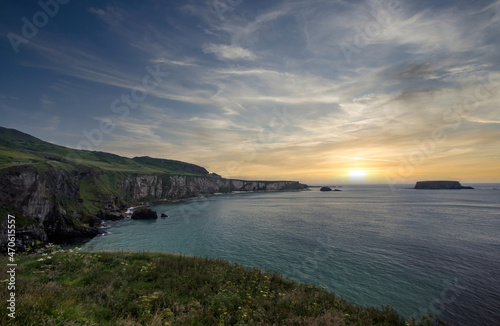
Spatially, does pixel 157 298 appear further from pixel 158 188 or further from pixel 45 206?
A: pixel 158 188

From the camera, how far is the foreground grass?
8.00 metres

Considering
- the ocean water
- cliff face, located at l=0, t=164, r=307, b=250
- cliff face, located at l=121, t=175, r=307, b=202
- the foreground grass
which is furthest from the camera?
cliff face, located at l=121, t=175, r=307, b=202

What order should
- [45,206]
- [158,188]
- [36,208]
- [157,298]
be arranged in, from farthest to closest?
[158,188], [45,206], [36,208], [157,298]

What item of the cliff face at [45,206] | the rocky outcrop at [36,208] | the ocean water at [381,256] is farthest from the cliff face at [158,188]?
the ocean water at [381,256]

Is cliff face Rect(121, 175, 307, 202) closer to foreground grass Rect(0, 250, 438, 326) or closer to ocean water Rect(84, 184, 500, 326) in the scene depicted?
ocean water Rect(84, 184, 500, 326)

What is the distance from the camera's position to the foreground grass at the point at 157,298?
800cm

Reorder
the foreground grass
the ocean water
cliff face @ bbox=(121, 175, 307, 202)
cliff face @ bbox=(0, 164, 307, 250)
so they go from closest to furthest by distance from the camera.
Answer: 1. the foreground grass
2. the ocean water
3. cliff face @ bbox=(0, 164, 307, 250)
4. cliff face @ bbox=(121, 175, 307, 202)

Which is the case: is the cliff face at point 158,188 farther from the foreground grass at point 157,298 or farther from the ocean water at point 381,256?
the foreground grass at point 157,298

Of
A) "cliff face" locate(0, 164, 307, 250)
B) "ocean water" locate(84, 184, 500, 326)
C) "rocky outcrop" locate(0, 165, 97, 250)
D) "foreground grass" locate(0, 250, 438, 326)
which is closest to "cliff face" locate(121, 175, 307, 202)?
"cliff face" locate(0, 164, 307, 250)

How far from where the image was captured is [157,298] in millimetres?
10875

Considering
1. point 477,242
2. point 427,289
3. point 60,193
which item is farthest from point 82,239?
point 477,242

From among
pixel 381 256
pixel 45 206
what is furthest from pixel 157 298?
pixel 45 206

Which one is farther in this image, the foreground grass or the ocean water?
the ocean water

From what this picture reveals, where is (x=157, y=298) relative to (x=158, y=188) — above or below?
above
